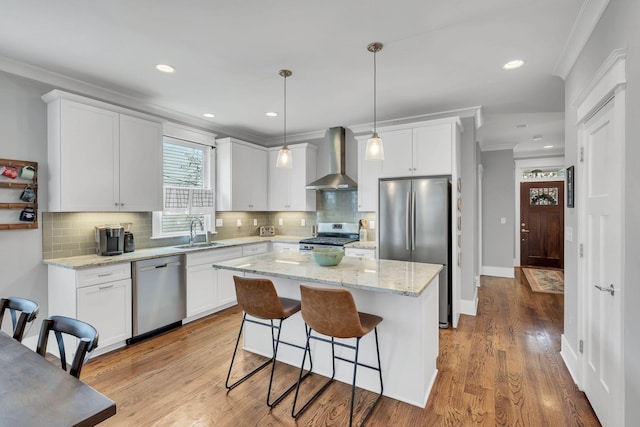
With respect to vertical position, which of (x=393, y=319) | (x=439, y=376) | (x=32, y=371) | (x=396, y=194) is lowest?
(x=439, y=376)

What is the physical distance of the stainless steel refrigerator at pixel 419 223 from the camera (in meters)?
3.62

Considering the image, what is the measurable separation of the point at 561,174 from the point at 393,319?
7.12 meters

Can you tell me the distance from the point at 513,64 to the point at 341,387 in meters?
3.17

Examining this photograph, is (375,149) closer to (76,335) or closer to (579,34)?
(579,34)

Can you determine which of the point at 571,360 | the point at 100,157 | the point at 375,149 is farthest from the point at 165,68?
the point at 571,360

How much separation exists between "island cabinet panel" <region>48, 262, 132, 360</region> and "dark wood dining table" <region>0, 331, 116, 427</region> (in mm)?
1848

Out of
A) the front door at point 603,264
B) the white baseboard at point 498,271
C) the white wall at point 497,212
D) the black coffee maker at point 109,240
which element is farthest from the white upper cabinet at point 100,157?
the white baseboard at point 498,271

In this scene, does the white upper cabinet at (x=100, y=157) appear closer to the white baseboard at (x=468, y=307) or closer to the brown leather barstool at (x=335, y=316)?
the brown leather barstool at (x=335, y=316)

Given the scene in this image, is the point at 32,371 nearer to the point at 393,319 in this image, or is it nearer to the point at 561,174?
the point at 393,319

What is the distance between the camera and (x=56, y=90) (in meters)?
2.88

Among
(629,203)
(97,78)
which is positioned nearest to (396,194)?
(629,203)

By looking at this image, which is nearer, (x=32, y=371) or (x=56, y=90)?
(x=32, y=371)

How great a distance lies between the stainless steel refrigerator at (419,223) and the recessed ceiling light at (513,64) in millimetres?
1228

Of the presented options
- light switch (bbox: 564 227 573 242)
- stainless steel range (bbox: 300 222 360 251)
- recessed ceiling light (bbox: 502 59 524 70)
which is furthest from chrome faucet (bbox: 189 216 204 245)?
light switch (bbox: 564 227 573 242)
